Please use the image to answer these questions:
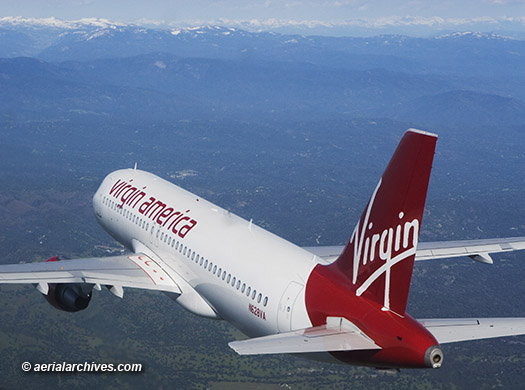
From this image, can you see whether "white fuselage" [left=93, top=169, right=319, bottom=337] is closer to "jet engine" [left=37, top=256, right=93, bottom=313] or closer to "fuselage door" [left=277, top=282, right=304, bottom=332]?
"fuselage door" [left=277, top=282, right=304, bottom=332]

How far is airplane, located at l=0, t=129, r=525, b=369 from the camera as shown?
2144cm

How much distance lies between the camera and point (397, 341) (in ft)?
72.8

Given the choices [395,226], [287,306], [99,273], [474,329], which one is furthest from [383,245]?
[99,273]

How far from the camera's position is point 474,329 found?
73.5ft

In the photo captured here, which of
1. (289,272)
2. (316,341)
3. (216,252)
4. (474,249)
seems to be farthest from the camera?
(474,249)

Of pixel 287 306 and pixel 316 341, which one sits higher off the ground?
pixel 316 341

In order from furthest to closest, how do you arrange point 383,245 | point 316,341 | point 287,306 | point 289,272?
1. point 289,272
2. point 287,306
3. point 316,341
4. point 383,245

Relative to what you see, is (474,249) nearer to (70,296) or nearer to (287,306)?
(287,306)

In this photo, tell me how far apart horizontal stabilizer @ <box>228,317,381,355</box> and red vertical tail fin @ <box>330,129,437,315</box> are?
163cm

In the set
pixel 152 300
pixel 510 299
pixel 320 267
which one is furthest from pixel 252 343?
pixel 510 299

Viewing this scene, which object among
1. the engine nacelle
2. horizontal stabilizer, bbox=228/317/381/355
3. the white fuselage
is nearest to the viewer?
horizontal stabilizer, bbox=228/317/381/355

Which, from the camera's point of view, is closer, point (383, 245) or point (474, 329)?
point (383, 245)

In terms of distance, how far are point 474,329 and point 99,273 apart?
2278 cm

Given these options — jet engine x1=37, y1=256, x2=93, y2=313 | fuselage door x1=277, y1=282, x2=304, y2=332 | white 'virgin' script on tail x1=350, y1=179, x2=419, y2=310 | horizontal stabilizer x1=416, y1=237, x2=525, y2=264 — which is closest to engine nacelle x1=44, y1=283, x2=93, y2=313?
jet engine x1=37, y1=256, x2=93, y2=313
